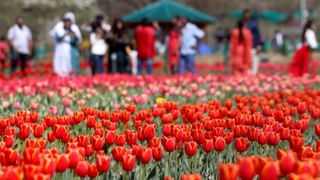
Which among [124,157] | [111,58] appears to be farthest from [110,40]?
[124,157]

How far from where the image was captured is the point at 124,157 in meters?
3.59

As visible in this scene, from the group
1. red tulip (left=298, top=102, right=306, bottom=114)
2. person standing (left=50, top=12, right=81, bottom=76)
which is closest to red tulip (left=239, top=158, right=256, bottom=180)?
red tulip (left=298, top=102, right=306, bottom=114)

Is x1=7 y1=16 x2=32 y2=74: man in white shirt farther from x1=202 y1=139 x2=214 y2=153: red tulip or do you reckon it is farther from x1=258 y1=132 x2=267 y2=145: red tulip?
x1=202 y1=139 x2=214 y2=153: red tulip

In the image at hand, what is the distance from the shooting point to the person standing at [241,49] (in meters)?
15.6

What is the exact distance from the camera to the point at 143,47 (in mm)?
17703

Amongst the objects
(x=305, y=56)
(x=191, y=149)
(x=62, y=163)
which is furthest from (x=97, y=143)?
(x=305, y=56)

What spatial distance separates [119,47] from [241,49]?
10.7ft

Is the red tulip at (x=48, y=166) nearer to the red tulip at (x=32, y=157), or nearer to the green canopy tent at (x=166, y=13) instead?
the red tulip at (x=32, y=157)

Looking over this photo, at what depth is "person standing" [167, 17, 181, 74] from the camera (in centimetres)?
1738

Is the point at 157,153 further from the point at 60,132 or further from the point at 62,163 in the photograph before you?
the point at 60,132

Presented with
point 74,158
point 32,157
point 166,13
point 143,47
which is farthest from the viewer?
point 166,13

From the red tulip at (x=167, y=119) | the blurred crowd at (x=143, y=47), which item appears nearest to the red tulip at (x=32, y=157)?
the red tulip at (x=167, y=119)

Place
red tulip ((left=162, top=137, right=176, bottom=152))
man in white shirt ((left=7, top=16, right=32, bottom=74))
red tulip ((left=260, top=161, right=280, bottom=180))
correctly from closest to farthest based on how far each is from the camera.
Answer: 1. red tulip ((left=260, top=161, right=280, bottom=180))
2. red tulip ((left=162, top=137, right=176, bottom=152))
3. man in white shirt ((left=7, top=16, right=32, bottom=74))

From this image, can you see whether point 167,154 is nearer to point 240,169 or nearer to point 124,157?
point 124,157
